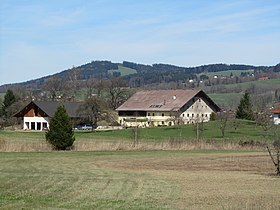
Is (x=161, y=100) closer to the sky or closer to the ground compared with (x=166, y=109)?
closer to the sky

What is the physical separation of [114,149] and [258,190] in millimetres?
27963

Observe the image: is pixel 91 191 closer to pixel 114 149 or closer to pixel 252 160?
pixel 252 160

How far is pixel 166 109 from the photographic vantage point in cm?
10162

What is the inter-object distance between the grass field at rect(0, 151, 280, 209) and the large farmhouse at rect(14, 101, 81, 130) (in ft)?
201

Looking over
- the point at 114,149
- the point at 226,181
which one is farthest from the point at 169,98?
the point at 226,181

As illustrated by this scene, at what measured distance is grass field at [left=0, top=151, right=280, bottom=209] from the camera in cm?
1775

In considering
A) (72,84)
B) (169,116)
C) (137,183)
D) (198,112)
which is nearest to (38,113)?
(169,116)

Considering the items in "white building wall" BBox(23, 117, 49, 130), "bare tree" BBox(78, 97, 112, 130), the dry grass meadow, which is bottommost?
"white building wall" BBox(23, 117, 49, 130)

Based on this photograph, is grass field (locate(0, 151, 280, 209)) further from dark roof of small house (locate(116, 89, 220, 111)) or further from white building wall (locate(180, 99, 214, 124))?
dark roof of small house (locate(116, 89, 220, 111))

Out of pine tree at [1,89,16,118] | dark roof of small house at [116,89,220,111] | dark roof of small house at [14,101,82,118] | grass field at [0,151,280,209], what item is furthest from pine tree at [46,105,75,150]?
pine tree at [1,89,16,118]

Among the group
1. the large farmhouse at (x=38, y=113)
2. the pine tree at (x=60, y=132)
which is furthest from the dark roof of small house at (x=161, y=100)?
the pine tree at (x=60, y=132)

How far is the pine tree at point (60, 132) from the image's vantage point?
47406 mm

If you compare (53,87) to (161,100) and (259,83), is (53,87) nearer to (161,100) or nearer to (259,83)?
(161,100)

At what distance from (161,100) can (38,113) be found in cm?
2233
